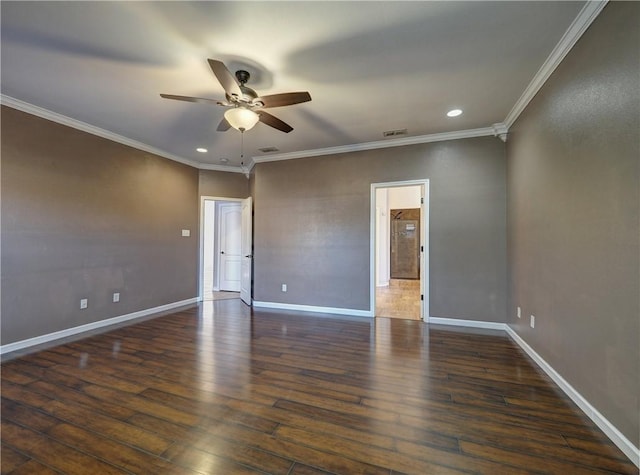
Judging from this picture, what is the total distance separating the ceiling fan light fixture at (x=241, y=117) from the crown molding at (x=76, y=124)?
2551 mm

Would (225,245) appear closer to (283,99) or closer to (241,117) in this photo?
(241,117)

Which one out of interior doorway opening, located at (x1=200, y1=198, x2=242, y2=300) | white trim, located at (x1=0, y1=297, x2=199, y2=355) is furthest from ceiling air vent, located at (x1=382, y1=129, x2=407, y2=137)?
white trim, located at (x1=0, y1=297, x2=199, y2=355)

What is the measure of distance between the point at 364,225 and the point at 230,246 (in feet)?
12.6

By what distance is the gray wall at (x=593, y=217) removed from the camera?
1571 mm

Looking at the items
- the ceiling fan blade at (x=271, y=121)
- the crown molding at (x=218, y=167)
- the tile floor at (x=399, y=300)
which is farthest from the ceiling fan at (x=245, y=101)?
the tile floor at (x=399, y=300)

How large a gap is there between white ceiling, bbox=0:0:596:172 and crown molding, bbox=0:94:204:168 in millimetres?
65

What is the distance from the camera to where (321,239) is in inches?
190

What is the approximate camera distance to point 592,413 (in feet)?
6.22

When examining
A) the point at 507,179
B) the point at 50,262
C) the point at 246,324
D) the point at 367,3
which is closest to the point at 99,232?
the point at 50,262

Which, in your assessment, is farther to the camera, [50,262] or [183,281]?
[183,281]

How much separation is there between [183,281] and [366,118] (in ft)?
14.2

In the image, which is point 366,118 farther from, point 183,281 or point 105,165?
point 183,281

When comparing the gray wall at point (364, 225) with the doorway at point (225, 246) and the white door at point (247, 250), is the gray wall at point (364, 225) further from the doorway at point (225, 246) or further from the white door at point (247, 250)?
the doorway at point (225, 246)

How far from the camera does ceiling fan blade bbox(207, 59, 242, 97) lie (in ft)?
6.37
